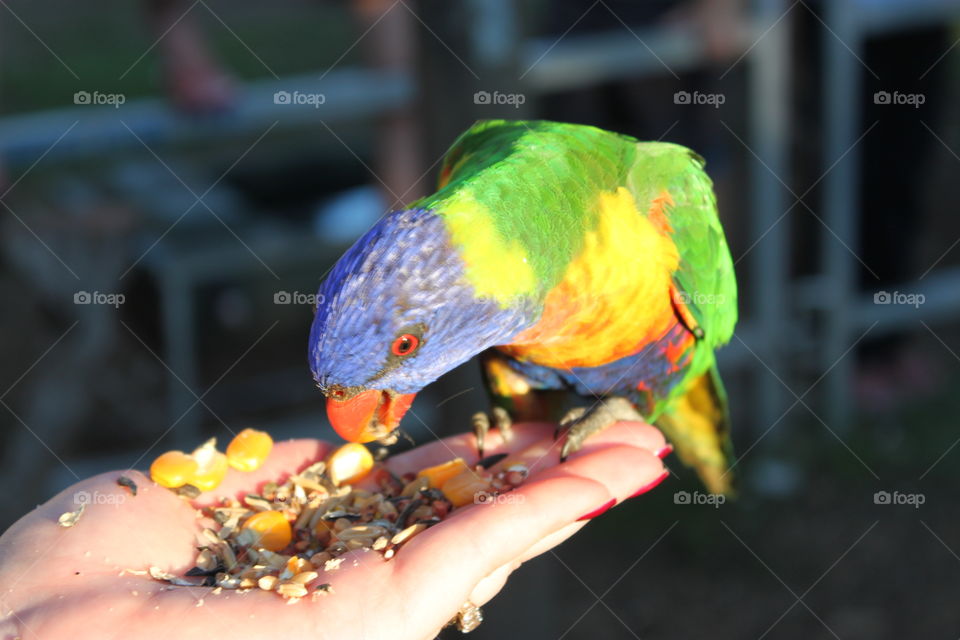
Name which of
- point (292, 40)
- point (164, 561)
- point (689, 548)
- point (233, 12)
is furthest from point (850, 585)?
point (233, 12)

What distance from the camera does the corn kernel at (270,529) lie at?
197 cm

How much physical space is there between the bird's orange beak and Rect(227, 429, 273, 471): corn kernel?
0.39 metres

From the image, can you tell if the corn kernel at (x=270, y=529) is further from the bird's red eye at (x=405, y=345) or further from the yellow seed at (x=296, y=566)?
the bird's red eye at (x=405, y=345)

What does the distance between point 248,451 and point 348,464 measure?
0.24 m

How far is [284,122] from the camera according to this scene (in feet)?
13.4

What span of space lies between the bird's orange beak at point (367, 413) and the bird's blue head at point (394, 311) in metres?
0.02

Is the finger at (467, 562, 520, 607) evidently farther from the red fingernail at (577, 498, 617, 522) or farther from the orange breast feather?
the orange breast feather

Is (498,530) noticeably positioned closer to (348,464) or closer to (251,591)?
(251,591)

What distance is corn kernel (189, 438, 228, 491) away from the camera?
201 cm

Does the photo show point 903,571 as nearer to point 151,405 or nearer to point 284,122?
point 284,122

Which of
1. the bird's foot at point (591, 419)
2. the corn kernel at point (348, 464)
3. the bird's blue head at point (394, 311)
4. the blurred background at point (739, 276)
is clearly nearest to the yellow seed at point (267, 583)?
the bird's blue head at point (394, 311)

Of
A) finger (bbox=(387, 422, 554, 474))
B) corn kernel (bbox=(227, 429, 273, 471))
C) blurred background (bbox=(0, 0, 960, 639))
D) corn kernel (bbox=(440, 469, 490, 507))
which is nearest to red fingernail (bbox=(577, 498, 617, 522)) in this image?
corn kernel (bbox=(440, 469, 490, 507))

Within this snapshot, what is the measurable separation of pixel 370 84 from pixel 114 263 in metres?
1.43

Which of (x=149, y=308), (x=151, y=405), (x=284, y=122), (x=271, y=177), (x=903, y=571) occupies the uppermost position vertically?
(x=284, y=122)
